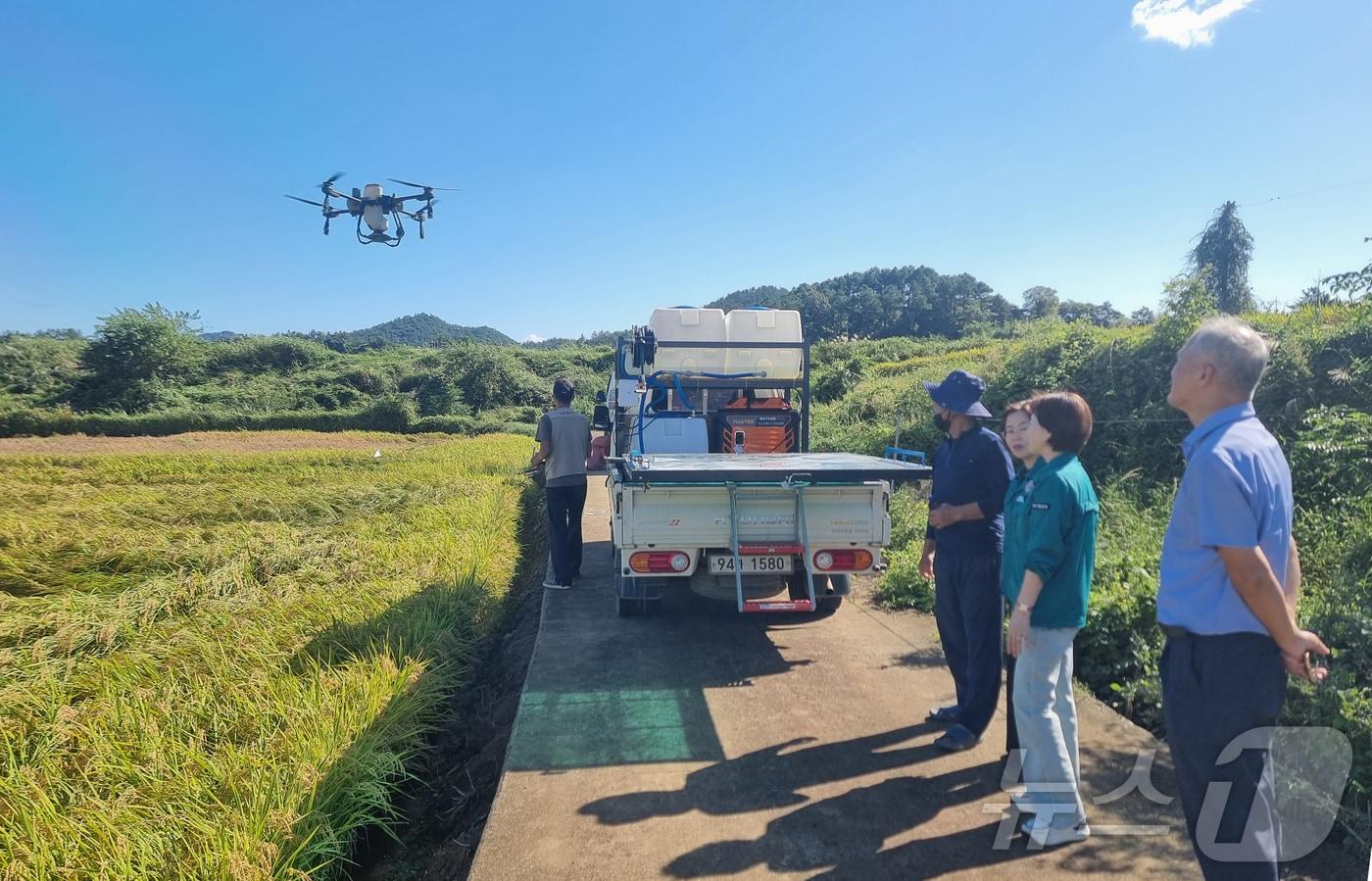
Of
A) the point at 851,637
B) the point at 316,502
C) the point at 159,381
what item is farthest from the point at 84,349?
the point at 851,637

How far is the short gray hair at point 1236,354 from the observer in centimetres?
195

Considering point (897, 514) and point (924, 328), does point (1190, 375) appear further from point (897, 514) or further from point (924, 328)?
point (924, 328)

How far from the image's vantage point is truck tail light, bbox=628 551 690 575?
4770 millimetres

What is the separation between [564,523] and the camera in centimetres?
642

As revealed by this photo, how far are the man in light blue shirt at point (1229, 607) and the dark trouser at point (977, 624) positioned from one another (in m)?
1.31

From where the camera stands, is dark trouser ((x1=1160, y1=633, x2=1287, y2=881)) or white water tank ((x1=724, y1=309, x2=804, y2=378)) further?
white water tank ((x1=724, y1=309, x2=804, y2=378))

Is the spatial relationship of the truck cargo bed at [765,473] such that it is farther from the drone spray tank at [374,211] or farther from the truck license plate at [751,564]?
the drone spray tank at [374,211]

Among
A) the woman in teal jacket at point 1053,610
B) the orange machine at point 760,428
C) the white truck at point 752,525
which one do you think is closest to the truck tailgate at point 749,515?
the white truck at point 752,525

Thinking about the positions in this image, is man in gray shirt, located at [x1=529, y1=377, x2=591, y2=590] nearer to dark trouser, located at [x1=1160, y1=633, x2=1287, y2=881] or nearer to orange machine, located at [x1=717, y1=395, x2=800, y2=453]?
orange machine, located at [x1=717, y1=395, x2=800, y2=453]

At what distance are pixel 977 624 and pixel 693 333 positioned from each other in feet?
15.8

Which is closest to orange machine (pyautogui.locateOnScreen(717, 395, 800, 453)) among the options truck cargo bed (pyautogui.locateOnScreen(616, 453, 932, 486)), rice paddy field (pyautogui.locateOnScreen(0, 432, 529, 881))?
truck cargo bed (pyautogui.locateOnScreen(616, 453, 932, 486))

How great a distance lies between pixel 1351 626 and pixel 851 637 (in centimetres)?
279

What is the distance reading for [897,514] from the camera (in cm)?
824

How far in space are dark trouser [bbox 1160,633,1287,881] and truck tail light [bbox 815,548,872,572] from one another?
2908 mm
